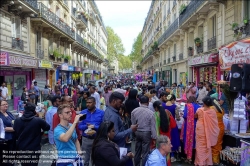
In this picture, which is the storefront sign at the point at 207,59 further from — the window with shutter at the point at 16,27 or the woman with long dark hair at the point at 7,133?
the window with shutter at the point at 16,27

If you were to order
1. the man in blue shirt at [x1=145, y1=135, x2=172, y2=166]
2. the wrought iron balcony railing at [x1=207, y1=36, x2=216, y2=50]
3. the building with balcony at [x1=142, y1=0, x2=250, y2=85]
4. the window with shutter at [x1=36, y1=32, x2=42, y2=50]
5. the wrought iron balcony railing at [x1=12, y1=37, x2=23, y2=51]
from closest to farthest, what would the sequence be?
the man in blue shirt at [x1=145, y1=135, x2=172, y2=166], the building with balcony at [x1=142, y1=0, x2=250, y2=85], the wrought iron balcony railing at [x1=207, y1=36, x2=216, y2=50], the wrought iron balcony railing at [x1=12, y1=37, x2=23, y2=51], the window with shutter at [x1=36, y1=32, x2=42, y2=50]

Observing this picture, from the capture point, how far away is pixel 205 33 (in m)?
16.8

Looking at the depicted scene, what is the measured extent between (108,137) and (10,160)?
269 cm

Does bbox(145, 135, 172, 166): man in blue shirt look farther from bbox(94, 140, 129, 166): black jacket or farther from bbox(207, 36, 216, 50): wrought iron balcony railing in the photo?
bbox(207, 36, 216, 50): wrought iron balcony railing

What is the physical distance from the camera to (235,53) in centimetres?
572

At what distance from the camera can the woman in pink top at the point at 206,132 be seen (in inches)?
219

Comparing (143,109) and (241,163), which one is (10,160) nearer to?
(143,109)

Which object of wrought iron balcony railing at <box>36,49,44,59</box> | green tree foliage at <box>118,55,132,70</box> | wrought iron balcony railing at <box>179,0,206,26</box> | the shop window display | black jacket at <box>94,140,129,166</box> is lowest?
black jacket at <box>94,140,129,166</box>

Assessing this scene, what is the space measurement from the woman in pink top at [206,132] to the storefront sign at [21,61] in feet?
36.8

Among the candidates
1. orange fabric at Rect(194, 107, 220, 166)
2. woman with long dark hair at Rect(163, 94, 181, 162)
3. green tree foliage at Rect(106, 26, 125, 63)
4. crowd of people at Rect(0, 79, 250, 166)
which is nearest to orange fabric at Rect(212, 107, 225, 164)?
crowd of people at Rect(0, 79, 250, 166)

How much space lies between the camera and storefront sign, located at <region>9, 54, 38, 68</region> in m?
13.2

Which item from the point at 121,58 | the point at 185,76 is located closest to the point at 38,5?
the point at 185,76

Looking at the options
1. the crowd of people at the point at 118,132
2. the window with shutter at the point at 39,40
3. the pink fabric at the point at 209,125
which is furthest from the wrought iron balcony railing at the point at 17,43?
the pink fabric at the point at 209,125

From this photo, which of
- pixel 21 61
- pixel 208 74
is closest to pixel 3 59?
pixel 21 61
